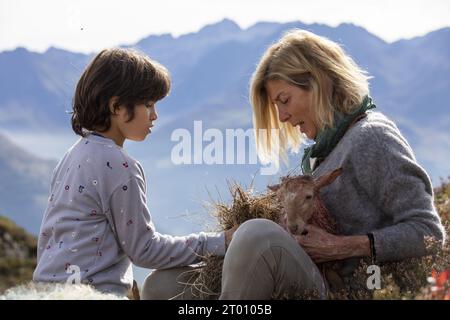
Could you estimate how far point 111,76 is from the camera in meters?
5.54

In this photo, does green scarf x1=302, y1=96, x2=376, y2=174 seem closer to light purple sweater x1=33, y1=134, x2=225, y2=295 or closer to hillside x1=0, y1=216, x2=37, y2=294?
light purple sweater x1=33, y1=134, x2=225, y2=295

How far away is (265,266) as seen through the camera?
496 centimetres

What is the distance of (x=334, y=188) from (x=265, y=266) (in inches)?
31.3

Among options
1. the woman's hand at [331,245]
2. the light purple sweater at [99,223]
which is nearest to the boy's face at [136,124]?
the light purple sweater at [99,223]

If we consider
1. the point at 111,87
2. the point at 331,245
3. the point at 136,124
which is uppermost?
the point at 111,87

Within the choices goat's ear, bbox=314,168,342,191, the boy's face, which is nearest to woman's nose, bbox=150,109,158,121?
the boy's face

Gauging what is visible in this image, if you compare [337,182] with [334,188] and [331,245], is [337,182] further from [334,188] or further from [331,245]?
[331,245]

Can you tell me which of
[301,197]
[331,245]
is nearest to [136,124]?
[301,197]

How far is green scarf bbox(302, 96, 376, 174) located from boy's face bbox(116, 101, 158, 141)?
1230 mm

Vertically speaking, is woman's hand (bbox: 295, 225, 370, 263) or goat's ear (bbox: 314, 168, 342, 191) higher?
goat's ear (bbox: 314, 168, 342, 191)

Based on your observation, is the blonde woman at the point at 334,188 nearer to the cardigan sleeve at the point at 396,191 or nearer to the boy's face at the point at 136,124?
the cardigan sleeve at the point at 396,191

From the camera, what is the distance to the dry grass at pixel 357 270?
16.1 ft

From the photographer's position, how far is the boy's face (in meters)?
5.52
